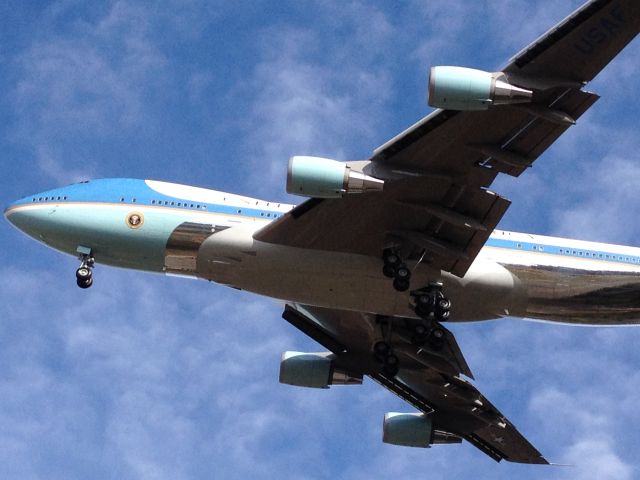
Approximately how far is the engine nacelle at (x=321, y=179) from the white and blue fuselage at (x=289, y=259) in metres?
3.61

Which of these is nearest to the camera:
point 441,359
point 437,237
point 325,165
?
point 325,165

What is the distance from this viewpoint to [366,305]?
42531 millimetres

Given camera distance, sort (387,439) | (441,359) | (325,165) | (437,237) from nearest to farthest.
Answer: (325,165), (437,237), (441,359), (387,439)

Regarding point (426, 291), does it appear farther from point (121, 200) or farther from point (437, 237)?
point (121, 200)

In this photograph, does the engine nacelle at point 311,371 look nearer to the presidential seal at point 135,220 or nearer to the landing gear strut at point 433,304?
the landing gear strut at point 433,304

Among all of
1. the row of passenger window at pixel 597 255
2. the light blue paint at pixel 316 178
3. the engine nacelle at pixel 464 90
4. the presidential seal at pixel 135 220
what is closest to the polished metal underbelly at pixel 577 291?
the row of passenger window at pixel 597 255

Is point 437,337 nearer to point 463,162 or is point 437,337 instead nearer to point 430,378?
point 430,378

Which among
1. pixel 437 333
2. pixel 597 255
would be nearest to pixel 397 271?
pixel 437 333

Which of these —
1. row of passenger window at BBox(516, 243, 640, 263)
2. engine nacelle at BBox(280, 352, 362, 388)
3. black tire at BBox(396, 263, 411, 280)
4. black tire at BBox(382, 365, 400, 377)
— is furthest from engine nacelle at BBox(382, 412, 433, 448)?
black tire at BBox(396, 263, 411, 280)

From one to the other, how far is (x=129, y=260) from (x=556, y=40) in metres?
17.0

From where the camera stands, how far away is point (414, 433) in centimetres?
5050

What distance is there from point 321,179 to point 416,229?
482 cm

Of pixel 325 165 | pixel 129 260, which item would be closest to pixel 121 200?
pixel 129 260

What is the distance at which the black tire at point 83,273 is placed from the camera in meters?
43.1
